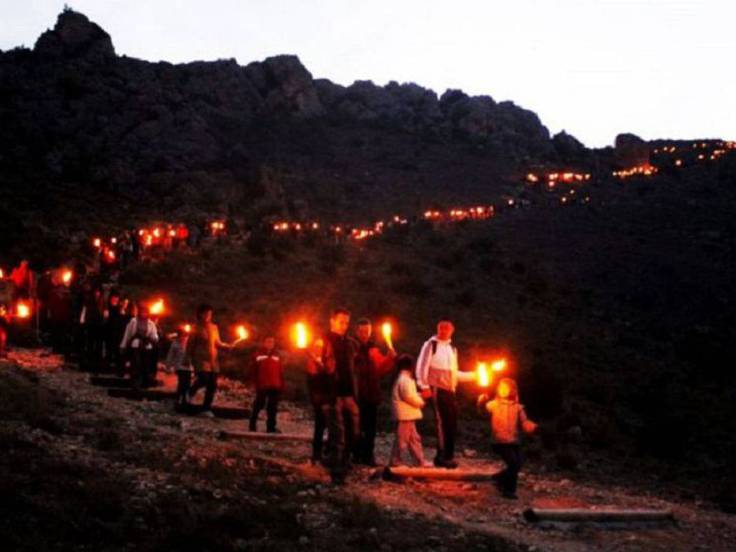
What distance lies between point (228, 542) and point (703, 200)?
2494 inches

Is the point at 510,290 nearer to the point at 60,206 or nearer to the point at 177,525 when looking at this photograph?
the point at 60,206

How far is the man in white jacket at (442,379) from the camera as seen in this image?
12.2 m

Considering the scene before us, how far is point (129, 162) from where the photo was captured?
68.6 m

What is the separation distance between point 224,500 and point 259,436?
4897 mm

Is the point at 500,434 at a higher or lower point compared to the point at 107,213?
lower

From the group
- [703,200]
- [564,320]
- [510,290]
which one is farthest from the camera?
[703,200]

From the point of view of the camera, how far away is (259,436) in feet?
45.4

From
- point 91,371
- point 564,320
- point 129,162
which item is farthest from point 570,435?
point 129,162

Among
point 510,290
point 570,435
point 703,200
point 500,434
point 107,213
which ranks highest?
point 703,200

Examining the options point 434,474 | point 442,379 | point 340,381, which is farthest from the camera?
point 442,379

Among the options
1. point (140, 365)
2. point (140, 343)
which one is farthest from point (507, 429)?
point (140, 365)

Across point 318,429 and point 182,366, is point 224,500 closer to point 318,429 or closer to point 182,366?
point 318,429

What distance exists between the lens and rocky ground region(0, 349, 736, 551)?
7.47 m

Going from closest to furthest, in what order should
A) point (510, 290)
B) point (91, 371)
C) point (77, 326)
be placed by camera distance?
point (91, 371), point (77, 326), point (510, 290)
